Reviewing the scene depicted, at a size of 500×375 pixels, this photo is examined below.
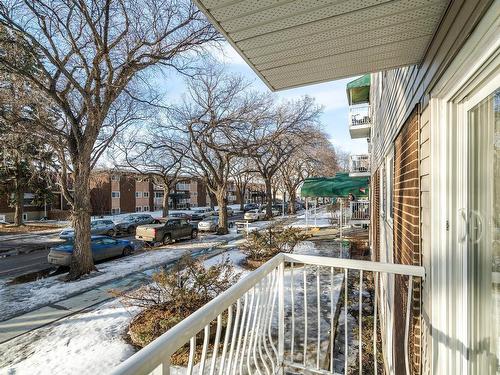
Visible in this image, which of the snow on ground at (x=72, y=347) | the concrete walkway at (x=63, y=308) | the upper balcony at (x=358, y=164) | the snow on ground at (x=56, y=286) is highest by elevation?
the upper balcony at (x=358, y=164)

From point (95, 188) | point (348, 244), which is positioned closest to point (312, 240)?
point (348, 244)

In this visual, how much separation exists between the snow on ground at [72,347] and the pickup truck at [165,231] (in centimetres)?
1001

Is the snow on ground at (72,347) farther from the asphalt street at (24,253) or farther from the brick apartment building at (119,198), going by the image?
the brick apartment building at (119,198)

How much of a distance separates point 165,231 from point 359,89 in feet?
42.4

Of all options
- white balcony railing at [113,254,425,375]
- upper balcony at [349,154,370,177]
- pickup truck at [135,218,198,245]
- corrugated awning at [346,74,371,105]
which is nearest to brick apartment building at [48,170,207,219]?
pickup truck at [135,218,198,245]

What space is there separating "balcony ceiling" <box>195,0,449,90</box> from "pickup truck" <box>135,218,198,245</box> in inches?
603

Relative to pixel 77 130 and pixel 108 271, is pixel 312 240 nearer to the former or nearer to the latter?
pixel 108 271

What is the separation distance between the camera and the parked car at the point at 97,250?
10.8m

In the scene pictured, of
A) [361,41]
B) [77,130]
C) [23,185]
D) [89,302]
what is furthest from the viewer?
[23,185]

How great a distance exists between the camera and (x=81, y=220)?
10352 mm

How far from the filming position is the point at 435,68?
72.2 inches

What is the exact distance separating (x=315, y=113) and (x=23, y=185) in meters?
26.1

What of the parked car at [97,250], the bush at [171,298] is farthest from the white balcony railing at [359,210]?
the bush at [171,298]

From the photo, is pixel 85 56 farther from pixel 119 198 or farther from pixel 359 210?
pixel 119 198
